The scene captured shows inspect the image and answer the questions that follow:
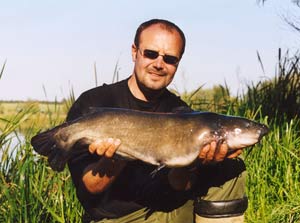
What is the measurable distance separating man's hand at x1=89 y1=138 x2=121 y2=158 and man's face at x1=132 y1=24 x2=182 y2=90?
0.65 metres

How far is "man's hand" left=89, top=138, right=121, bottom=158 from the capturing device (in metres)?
2.93

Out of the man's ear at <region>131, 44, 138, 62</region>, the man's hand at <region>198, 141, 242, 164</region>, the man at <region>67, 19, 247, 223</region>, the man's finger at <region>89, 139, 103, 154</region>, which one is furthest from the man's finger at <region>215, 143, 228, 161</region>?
the man's ear at <region>131, 44, 138, 62</region>

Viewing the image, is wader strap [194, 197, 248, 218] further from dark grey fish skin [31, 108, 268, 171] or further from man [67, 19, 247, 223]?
dark grey fish skin [31, 108, 268, 171]

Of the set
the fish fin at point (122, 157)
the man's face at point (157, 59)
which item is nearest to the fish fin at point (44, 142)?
the fish fin at point (122, 157)

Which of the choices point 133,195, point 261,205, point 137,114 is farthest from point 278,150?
point 137,114

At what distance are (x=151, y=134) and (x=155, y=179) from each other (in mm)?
559

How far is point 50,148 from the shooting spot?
3.00 m

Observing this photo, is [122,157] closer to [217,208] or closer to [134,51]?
[217,208]

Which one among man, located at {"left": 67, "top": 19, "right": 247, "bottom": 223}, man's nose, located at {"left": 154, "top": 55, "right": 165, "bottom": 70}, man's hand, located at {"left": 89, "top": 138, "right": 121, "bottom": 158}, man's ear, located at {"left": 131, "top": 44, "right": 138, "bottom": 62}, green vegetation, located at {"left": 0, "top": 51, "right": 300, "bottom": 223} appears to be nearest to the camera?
man's hand, located at {"left": 89, "top": 138, "right": 121, "bottom": 158}

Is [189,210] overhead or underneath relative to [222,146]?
underneath

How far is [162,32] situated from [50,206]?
1.65 metres

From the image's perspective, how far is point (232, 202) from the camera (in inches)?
133

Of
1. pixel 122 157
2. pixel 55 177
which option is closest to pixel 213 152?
pixel 122 157

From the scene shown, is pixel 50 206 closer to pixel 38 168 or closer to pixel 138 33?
pixel 38 168
